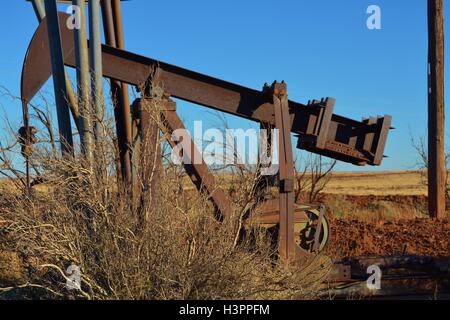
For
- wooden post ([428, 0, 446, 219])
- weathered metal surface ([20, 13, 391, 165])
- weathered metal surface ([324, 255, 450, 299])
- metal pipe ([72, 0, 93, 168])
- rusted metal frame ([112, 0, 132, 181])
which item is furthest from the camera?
wooden post ([428, 0, 446, 219])

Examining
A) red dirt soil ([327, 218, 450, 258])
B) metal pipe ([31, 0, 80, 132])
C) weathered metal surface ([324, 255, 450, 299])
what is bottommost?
weathered metal surface ([324, 255, 450, 299])

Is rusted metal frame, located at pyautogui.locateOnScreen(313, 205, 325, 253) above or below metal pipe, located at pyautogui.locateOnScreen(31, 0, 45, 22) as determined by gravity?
below

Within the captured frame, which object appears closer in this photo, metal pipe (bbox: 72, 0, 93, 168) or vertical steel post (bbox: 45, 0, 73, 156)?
metal pipe (bbox: 72, 0, 93, 168)

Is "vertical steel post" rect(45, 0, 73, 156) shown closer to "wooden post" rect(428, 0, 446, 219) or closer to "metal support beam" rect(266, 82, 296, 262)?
"metal support beam" rect(266, 82, 296, 262)

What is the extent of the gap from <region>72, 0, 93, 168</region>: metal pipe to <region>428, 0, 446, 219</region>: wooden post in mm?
10846

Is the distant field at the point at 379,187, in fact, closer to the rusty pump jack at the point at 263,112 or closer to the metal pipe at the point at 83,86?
the rusty pump jack at the point at 263,112

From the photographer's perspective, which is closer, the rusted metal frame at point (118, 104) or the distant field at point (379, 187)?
the rusted metal frame at point (118, 104)

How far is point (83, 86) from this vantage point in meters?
7.53

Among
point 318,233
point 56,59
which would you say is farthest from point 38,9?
point 318,233

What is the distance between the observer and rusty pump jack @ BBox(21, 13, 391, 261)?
29.5 ft

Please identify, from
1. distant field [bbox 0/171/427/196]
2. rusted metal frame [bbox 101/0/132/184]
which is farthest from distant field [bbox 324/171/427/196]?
rusted metal frame [bbox 101/0/132/184]

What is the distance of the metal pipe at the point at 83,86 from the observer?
268 inches

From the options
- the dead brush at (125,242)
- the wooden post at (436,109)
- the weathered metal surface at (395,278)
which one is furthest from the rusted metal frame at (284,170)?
the wooden post at (436,109)

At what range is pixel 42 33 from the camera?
936cm
